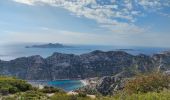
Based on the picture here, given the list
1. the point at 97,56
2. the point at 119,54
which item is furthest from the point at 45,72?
the point at 119,54

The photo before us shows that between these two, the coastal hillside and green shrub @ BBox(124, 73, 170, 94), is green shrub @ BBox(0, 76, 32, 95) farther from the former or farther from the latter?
the coastal hillside

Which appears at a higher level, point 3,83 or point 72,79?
point 3,83

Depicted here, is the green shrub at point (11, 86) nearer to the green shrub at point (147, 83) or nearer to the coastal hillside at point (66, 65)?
the green shrub at point (147, 83)

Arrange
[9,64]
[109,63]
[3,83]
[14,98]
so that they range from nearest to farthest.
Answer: [14,98], [3,83], [9,64], [109,63]

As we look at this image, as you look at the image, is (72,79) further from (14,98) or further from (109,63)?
(14,98)

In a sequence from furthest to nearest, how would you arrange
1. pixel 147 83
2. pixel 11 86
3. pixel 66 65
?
1. pixel 66 65
2. pixel 11 86
3. pixel 147 83

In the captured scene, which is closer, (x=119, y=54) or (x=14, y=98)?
(x=14, y=98)

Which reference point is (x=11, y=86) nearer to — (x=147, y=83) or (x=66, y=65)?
(x=147, y=83)

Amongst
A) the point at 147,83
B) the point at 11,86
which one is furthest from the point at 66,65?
the point at 147,83

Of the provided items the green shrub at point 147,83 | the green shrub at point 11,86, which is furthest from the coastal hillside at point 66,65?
the green shrub at point 147,83

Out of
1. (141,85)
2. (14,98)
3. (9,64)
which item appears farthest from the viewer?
(9,64)

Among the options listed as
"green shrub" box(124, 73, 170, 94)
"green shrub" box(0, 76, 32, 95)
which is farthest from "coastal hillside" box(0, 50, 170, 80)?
"green shrub" box(124, 73, 170, 94)
